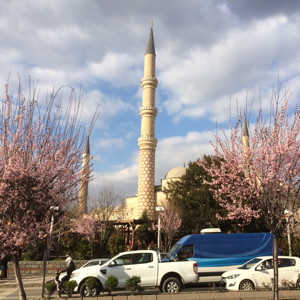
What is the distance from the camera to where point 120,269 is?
12281mm

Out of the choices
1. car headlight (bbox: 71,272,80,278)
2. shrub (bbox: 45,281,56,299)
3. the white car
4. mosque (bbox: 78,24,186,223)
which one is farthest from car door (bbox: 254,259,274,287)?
mosque (bbox: 78,24,186,223)

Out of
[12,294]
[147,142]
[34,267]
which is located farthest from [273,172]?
[147,142]

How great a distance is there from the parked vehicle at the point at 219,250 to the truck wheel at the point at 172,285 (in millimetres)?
2667

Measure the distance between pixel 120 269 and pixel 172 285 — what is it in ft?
6.46

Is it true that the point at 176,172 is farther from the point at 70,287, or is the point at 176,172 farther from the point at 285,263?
the point at 70,287

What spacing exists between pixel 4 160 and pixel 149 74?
4149cm

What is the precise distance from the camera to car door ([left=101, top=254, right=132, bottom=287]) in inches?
478

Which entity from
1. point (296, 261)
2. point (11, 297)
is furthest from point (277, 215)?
point (11, 297)

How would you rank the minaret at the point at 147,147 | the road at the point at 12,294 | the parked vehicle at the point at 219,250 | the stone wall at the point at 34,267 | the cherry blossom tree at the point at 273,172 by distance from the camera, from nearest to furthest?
1. the cherry blossom tree at the point at 273,172
2. the road at the point at 12,294
3. the parked vehicle at the point at 219,250
4. the stone wall at the point at 34,267
5. the minaret at the point at 147,147

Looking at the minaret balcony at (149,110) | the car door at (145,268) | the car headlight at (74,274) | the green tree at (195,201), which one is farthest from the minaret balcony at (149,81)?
the car headlight at (74,274)

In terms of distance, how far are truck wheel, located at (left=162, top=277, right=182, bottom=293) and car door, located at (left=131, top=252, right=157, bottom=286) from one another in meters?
0.40

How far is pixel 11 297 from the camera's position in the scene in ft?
44.8

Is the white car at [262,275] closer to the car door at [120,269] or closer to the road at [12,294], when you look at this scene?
the car door at [120,269]

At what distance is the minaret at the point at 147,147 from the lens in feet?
152
